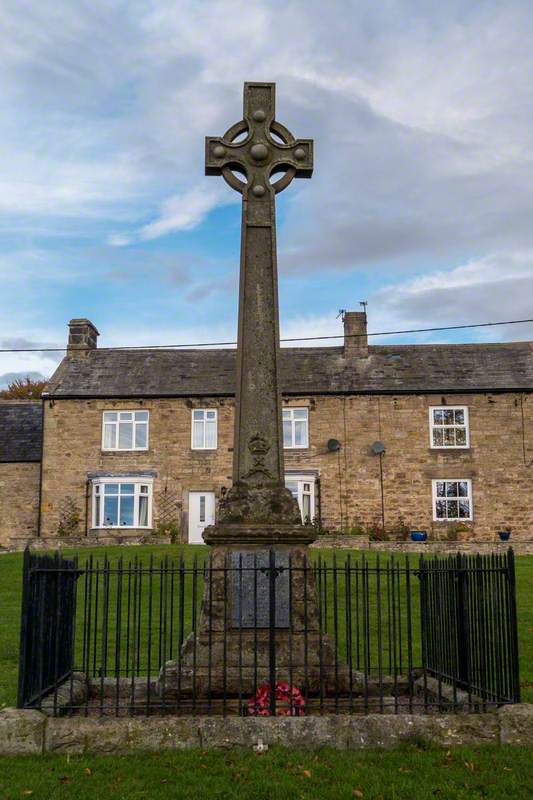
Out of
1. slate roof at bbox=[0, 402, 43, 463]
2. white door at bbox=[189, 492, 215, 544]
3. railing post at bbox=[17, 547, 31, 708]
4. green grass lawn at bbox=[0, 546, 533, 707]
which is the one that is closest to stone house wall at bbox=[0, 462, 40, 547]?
slate roof at bbox=[0, 402, 43, 463]

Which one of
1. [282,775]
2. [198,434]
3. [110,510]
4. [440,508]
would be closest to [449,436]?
[440,508]

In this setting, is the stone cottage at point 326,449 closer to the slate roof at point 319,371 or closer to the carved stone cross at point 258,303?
the slate roof at point 319,371

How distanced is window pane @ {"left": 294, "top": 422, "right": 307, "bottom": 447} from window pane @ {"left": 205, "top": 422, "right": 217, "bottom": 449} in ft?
9.33

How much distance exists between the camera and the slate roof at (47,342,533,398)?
28188mm

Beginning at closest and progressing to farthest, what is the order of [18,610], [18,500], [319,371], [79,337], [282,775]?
[282,775]
[18,610]
[319,371]
[18,500]
[79,337]

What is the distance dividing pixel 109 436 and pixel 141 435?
45.3 inches

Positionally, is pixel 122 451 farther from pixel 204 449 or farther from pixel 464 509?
pixel 464 509

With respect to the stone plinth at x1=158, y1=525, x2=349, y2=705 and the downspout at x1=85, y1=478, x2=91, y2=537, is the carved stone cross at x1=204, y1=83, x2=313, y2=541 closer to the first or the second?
the stone plinth at x1=158, y1=525, x2=349, y2=705

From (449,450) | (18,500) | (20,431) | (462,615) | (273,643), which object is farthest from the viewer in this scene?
(20,431)

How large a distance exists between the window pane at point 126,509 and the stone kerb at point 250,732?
862 inches

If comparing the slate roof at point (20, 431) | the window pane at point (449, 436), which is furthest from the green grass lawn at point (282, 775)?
the slate roof at point (20, 431)

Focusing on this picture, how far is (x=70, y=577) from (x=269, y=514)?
2.00 meters

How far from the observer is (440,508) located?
2758cm

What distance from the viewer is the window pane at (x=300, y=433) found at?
92.1 ft
